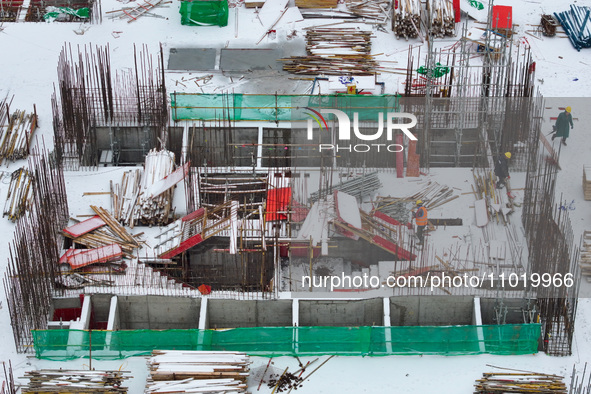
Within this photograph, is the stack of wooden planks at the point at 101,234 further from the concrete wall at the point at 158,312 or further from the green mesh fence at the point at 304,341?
the green mesh fence at the point at 304,341

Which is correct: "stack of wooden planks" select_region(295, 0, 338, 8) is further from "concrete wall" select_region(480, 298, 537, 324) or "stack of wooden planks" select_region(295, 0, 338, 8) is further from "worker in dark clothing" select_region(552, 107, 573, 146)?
"concrete wall" select_region(480, 298, 537, 324)

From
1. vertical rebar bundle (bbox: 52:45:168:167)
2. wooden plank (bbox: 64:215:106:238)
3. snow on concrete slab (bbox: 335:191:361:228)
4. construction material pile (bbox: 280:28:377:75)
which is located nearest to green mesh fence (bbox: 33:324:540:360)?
wooden plank (bbox: 64:215:106:238)

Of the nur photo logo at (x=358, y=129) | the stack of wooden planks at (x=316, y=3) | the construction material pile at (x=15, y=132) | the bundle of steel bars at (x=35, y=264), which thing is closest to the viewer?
the bundle of steel bars at (x=35, y=264)

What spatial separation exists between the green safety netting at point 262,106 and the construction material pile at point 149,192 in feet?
8.35

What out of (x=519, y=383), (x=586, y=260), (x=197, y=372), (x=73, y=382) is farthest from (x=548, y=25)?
(x=73, y=382)

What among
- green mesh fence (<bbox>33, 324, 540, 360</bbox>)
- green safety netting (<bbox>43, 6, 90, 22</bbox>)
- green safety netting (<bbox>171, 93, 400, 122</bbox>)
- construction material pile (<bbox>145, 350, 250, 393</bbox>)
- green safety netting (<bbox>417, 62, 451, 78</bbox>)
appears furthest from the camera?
green safety netting (<bbox>43, 6, 90, 22</bbox>)

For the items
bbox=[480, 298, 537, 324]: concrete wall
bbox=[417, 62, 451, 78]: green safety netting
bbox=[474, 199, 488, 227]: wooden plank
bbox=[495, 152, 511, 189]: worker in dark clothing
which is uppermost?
bbox=[417, 62, 451, 78]: green safety netting

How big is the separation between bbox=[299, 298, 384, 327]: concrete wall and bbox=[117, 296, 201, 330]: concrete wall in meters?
2.82

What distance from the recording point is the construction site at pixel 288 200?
3048 cm

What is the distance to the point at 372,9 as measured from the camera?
43.8 meters

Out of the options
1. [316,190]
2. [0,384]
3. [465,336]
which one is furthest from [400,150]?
[0,384]

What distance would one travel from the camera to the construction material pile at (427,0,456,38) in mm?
42125

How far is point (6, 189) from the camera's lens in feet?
117

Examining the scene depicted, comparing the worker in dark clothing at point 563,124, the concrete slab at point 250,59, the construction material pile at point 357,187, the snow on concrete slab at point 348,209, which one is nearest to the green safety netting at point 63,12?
the concrete slab at point 250,59
